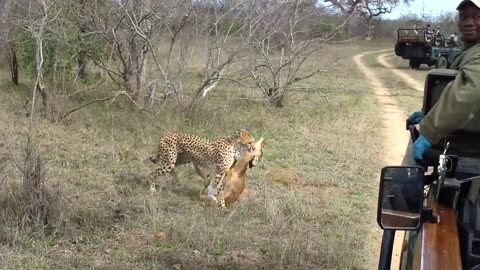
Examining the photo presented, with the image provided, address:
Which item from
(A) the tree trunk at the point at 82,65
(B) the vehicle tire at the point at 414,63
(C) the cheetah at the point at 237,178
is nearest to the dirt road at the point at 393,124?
(C) the cheetah at the point at 237,178

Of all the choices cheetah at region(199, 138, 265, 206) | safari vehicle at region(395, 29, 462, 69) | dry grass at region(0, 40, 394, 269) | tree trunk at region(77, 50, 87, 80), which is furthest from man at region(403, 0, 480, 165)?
safari vehicle at region(395, 29, 462, 69)

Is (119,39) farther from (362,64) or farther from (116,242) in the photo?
(362,64)

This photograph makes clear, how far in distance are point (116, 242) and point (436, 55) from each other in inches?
907

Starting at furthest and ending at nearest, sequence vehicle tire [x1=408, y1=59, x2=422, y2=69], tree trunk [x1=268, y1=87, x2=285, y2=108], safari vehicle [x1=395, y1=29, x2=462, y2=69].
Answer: vehicle tire [x1=408, y1=59, x2=422, y2=69] → safari vehicle [x1=395, y1=29, x2=462, y2=69] → tree trunk [x1=268, y1=87, x2=285, y2=108]

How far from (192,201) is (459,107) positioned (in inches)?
170

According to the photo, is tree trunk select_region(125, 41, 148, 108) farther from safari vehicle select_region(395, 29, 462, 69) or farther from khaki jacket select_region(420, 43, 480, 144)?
safari vehicle select_region(395, 29, 462, 69)

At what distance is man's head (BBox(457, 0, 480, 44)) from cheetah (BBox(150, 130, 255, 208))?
3864 mm

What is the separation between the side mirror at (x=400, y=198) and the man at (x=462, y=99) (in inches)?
13.2

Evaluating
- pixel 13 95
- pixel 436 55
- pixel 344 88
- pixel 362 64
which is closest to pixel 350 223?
pixel 13 95

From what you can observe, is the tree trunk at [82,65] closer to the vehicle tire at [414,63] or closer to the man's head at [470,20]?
the man's head at [470,20]

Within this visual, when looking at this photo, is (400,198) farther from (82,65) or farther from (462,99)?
(82,65)

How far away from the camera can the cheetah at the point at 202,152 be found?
21.9ft

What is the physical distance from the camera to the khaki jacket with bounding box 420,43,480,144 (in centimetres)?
250

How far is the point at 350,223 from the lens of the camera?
6.24m
